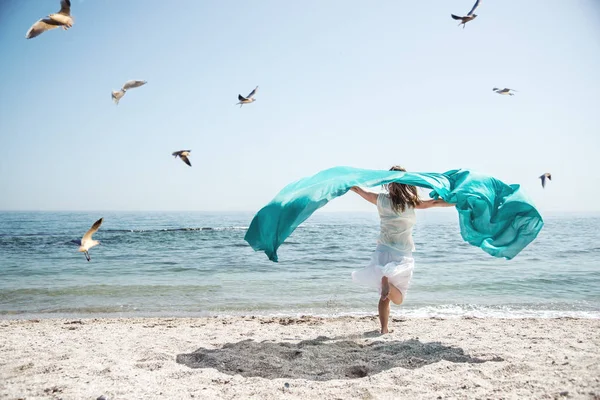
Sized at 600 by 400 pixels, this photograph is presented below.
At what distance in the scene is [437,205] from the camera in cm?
496

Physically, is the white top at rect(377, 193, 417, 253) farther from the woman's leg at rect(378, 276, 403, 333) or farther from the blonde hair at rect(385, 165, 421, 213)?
the woman's leg at rect(378, 276, 403, 333)

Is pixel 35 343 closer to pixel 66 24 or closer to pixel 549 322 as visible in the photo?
pixel 66 24

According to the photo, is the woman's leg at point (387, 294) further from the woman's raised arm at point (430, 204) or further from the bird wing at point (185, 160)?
the bird wing at point (185, 160)

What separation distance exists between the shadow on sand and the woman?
684 mm

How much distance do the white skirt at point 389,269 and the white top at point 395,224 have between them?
0.08 m

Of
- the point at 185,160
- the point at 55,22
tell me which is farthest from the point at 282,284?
the point at 55,22

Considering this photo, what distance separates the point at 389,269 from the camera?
4836 mm

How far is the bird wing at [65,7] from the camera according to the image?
412 cm

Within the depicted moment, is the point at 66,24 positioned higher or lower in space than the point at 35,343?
higher

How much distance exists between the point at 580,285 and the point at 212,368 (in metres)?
8.68

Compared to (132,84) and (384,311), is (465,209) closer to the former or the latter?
(384,311)

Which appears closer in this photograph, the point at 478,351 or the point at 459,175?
the point at 478,351

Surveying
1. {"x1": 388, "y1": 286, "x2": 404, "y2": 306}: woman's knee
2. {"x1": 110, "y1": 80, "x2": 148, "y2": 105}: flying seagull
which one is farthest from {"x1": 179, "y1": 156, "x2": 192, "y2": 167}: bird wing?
{"x1": 388, "y1": 286, "x2": 404, "y2": 306}: woman's knee

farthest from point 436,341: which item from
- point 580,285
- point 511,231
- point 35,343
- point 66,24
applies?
point 580,285
